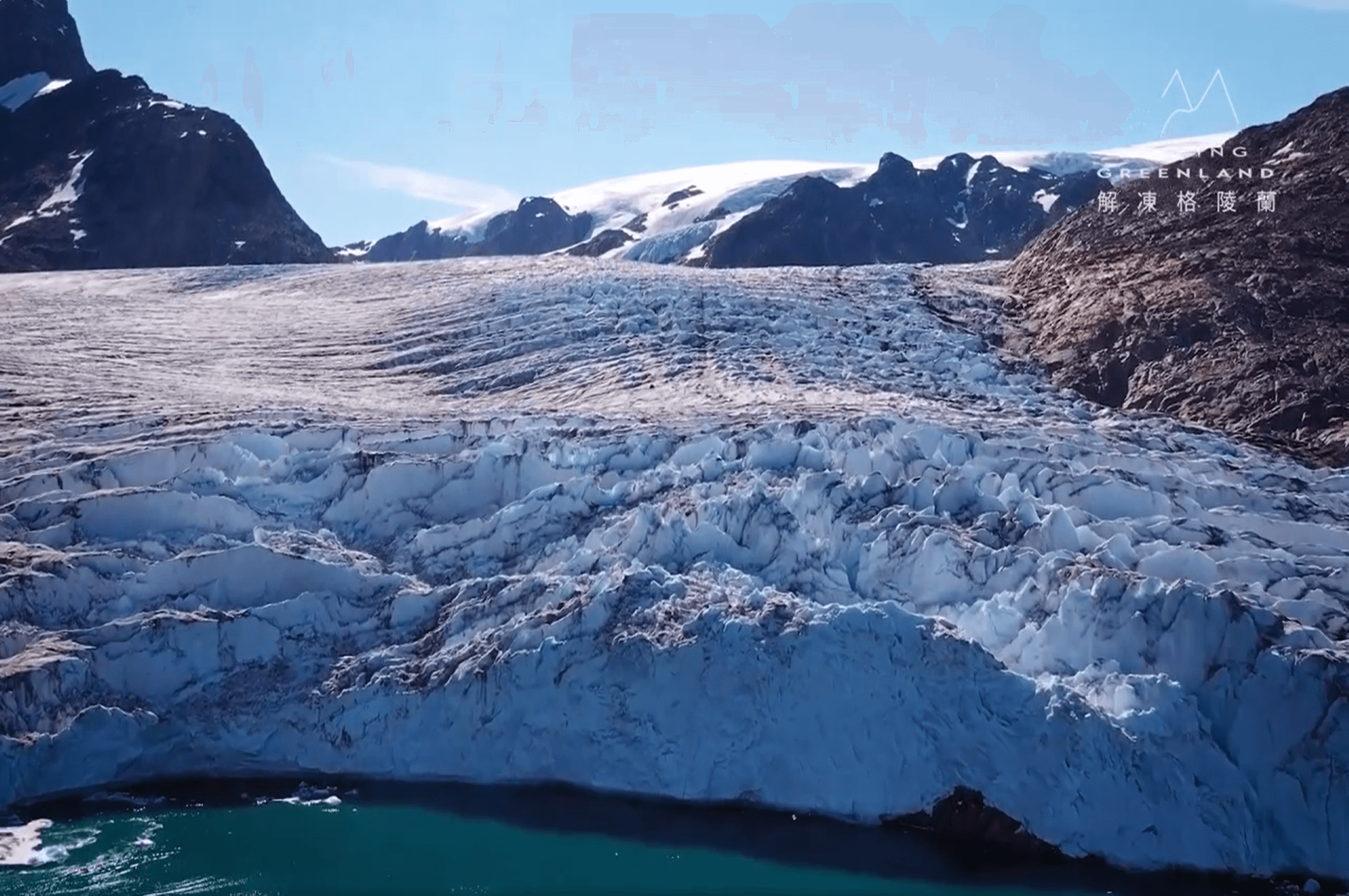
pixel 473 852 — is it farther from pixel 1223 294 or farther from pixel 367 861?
pixel 1223 294

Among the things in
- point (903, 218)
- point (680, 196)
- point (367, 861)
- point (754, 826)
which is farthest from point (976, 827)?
point (680, 196)

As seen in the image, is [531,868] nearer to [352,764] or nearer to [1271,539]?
[352,764]

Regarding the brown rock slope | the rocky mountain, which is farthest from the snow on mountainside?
the brown rock slope

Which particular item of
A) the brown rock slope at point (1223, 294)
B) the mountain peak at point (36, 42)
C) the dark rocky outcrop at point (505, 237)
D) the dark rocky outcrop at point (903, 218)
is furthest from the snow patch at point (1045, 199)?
the brown rock slope at point (1223, 294)

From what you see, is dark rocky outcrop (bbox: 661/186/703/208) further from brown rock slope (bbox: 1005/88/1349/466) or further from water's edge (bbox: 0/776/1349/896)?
water's edge (bbox: 0/776/1349/896)

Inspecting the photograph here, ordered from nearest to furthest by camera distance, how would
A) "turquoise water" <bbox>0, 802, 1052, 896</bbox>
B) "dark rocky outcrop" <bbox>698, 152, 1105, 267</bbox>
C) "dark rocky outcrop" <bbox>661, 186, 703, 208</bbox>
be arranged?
1. "turquoise water" <bbox>0, 802, 1052, 896</bbox>
2. "dark rocky outcrop" <bbox>698, 152, 1105, 267</bbox>
3. "dark rocky outcrop" <bbox>661, 186, 703, 208</bbox>
